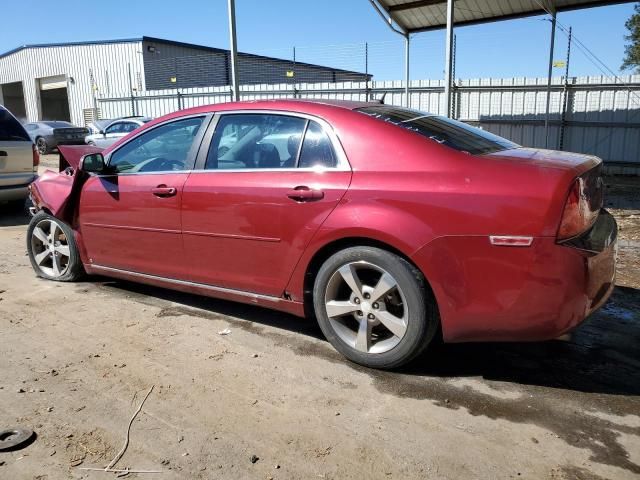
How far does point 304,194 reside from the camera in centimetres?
333

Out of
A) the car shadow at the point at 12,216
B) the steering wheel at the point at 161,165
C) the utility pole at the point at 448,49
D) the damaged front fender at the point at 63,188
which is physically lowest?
the car shadow at the point at 12,216

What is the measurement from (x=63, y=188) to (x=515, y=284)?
3.88 m

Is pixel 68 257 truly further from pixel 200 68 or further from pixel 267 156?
pixel 200 68

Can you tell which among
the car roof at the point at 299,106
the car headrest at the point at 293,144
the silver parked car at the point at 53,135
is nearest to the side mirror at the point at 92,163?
the car roof at the point at 299,106

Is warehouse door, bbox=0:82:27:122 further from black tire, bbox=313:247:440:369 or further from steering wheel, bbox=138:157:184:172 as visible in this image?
black tire, bbox=313:247:440:369

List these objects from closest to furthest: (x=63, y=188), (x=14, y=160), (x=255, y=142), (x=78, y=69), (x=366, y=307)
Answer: (x=366, y=307)
(x=255, y=142)
(x=63, y=188)
(x=14, y=160)
(x=78, y=69)

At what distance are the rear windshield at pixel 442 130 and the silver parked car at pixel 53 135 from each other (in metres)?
19.9

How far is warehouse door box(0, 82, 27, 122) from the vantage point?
4012 cm

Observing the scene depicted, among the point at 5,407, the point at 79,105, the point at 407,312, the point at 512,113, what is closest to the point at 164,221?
the point at 5,407

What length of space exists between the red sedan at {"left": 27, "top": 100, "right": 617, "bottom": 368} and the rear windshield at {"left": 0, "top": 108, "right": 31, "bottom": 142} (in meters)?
4.81

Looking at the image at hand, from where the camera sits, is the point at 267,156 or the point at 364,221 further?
the point at 267,156

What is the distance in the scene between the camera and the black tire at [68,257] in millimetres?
4863

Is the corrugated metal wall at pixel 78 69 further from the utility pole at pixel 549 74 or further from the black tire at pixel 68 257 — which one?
the black tire at pixel 68 257

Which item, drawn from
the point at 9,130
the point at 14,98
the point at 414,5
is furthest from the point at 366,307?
the point at 14,98
